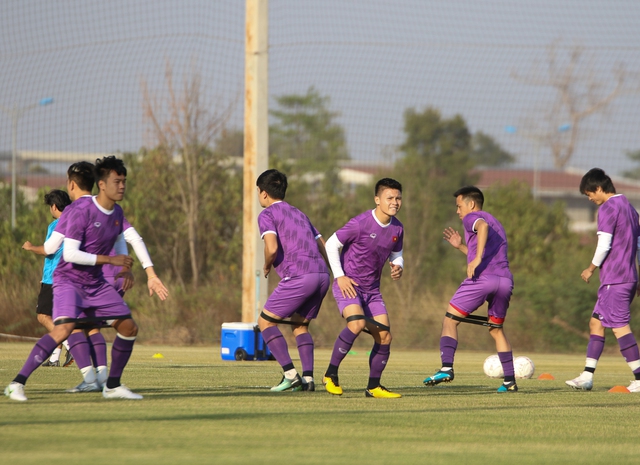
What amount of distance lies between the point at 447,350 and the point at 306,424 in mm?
3586

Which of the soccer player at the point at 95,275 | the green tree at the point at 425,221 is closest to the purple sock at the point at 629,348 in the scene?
the soccer player at the point at 95,275

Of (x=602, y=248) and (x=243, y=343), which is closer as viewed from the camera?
(x=602, y=248)

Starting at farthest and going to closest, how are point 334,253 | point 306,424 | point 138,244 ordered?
point 334,253 < point 138,244 < point 306,424

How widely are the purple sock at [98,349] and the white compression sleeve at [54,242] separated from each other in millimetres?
1227

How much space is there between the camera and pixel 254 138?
1814 centimetres

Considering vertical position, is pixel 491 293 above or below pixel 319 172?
below

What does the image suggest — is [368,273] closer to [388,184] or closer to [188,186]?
[388,184]

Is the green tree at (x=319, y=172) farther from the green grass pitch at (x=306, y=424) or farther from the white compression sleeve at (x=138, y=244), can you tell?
the white compression sleeve at (x=138, y=244)

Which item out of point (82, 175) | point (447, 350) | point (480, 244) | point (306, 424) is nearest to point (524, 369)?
point (447, 350)

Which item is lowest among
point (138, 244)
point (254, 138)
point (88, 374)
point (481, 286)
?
point (88, 374)

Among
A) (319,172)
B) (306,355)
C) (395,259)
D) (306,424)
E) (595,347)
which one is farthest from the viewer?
(319,172)

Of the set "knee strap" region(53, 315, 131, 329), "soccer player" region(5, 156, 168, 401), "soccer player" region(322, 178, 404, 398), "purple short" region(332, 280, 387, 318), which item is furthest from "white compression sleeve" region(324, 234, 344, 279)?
"knee strap" region(53, 315, 131, 329)

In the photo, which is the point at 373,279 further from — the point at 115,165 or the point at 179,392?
the point at 115,165

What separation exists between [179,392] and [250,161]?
9.89 metres
